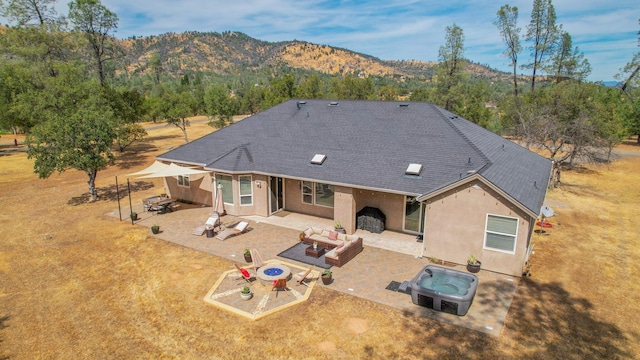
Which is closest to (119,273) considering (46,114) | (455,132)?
(455,132)

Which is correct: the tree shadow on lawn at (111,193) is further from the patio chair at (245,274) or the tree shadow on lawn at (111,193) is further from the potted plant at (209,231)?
the patio chair at (245,274)

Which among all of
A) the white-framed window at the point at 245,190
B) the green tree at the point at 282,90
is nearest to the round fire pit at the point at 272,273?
the white-framed window at the point at 245,190

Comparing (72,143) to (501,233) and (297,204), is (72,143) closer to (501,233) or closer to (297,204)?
(297,204)

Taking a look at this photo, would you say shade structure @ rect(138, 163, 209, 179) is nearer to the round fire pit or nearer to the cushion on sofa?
the round fire pit

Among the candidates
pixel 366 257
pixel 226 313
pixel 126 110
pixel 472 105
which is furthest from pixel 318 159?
pixel 472 105

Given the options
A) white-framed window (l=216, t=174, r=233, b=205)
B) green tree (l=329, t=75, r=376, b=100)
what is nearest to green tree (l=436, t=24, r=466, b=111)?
green tree (l=329, t=75, r=376, b=100)
